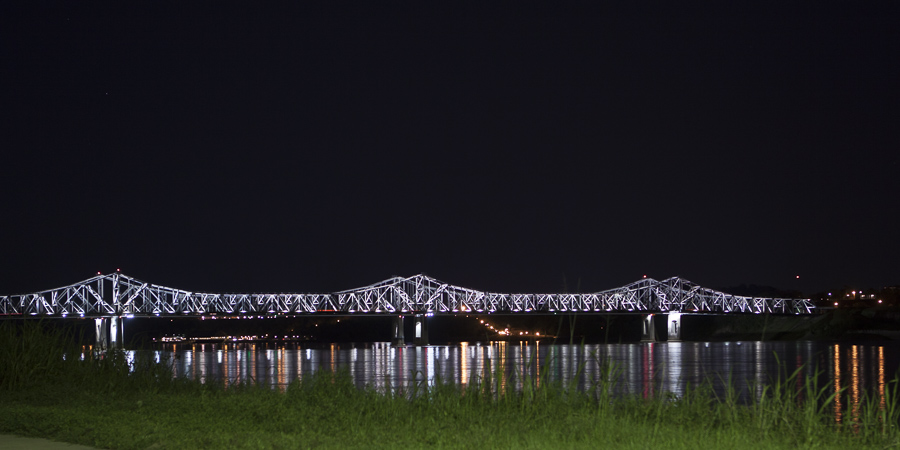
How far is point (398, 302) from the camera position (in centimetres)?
15000

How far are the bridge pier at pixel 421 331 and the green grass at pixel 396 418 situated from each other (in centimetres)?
12696

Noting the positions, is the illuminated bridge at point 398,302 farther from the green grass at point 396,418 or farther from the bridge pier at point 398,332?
the green grass at point 396,418

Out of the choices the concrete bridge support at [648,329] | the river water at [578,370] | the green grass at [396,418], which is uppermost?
the green grass at [396,418]

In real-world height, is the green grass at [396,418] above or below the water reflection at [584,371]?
above

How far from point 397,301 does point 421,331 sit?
480 inches

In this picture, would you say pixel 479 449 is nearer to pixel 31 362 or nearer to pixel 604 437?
A: pixel 604 437

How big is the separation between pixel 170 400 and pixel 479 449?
16.9 feet

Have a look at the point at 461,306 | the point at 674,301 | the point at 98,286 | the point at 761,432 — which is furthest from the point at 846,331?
the point at 761,432

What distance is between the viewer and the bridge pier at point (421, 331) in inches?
5492

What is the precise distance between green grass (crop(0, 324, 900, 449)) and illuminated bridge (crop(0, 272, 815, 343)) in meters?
120

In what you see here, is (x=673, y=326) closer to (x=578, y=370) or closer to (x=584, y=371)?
(x=584, y=371)

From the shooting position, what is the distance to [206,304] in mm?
143000

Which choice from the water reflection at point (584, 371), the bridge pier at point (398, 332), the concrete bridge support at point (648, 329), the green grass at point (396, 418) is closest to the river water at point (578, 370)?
the water reflection at point (584, 371)

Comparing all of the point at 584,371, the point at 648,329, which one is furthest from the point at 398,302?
the point at 584,371
